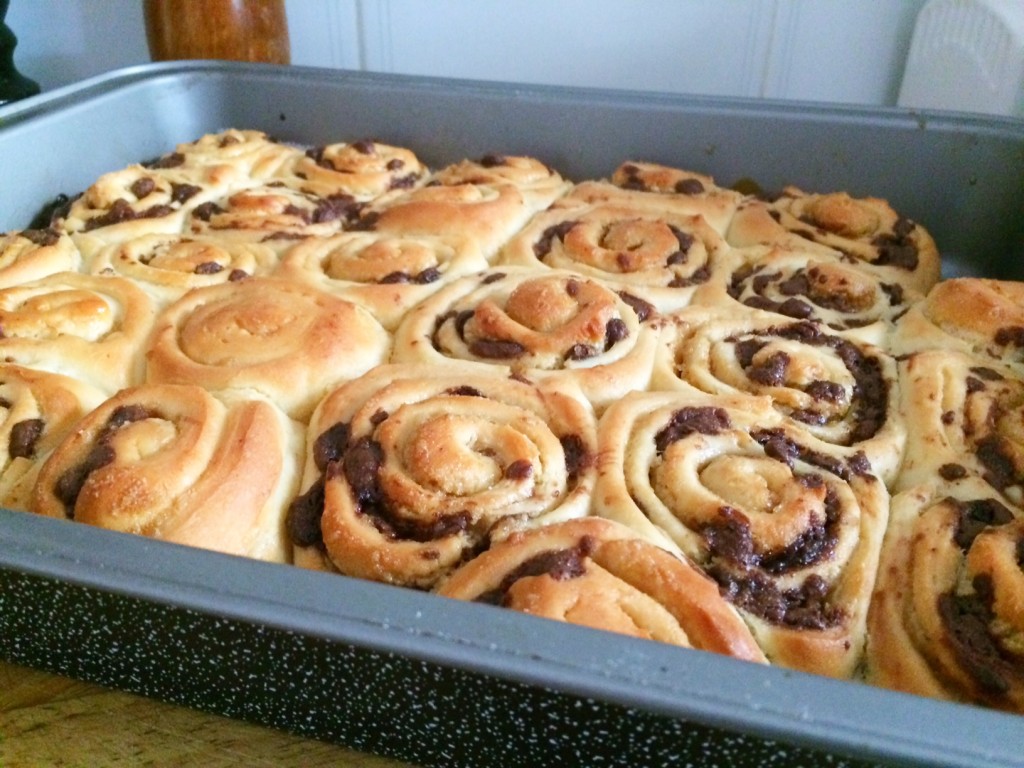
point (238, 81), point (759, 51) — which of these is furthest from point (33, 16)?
point (759, 51)

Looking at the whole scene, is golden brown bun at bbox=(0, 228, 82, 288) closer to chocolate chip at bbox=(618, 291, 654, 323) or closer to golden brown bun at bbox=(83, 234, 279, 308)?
golden brown bun at bbox=(83, 234, 279, 308)

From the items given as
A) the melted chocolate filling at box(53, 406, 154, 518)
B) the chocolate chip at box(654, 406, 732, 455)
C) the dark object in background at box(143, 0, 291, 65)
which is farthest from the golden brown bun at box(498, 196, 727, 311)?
the dark object in background at box(143, 0, 291, 65)

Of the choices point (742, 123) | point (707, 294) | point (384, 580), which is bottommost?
point (384, 580)

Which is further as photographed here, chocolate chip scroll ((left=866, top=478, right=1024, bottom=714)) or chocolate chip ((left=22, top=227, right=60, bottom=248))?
chocolate chip ((left=22, top=227, right=60, bottom=248))

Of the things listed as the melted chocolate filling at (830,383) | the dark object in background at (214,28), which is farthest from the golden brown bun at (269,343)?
the dark object in background at (214,28)

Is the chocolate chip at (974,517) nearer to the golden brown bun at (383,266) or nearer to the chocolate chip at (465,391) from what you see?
the chocolate chip at (465,391)

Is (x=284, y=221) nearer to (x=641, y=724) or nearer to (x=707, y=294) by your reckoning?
(x=707, y=294)

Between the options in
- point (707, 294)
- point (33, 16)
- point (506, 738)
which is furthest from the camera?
point (33, 16)
